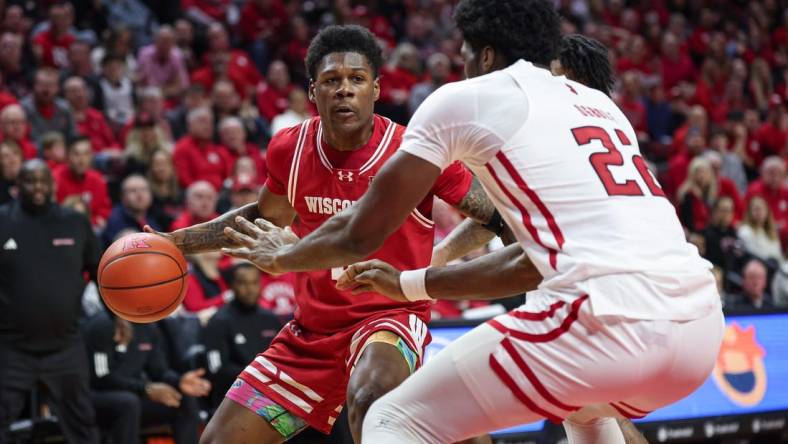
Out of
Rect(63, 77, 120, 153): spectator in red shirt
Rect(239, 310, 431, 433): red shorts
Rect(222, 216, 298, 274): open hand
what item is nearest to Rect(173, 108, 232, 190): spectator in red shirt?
Rect(63, 77, 120, 153): spectator in red shirt

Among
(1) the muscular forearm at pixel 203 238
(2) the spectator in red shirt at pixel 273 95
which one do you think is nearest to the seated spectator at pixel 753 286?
(2) the spectator in red shirt at pixel 273 95

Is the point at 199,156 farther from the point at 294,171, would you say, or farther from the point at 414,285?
the point at 414,285

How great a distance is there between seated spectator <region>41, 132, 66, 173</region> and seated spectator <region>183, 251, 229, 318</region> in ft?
6.46

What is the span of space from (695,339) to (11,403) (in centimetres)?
602

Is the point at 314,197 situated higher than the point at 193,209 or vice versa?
the point at 314,197

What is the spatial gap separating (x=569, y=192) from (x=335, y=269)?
1.69 meters

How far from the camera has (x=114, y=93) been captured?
12477 millimetres

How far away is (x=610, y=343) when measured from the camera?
3.23 meters

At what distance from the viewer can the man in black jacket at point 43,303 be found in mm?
7855

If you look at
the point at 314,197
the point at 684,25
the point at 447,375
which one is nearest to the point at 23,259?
the point at 314,197

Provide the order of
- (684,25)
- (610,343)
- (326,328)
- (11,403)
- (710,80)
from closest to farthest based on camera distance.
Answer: (610,343) → (326,328) → (11,403) → (710,80) → (684,25)

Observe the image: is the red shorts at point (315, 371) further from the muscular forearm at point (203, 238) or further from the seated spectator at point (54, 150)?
the seated spectator at point (54, 150)

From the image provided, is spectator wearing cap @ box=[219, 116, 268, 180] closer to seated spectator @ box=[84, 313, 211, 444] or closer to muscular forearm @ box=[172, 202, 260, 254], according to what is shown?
seated spectator @ box=[84, 313, 211, 444]

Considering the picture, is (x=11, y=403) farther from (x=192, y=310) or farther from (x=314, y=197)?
→ (x=314, y=197)
